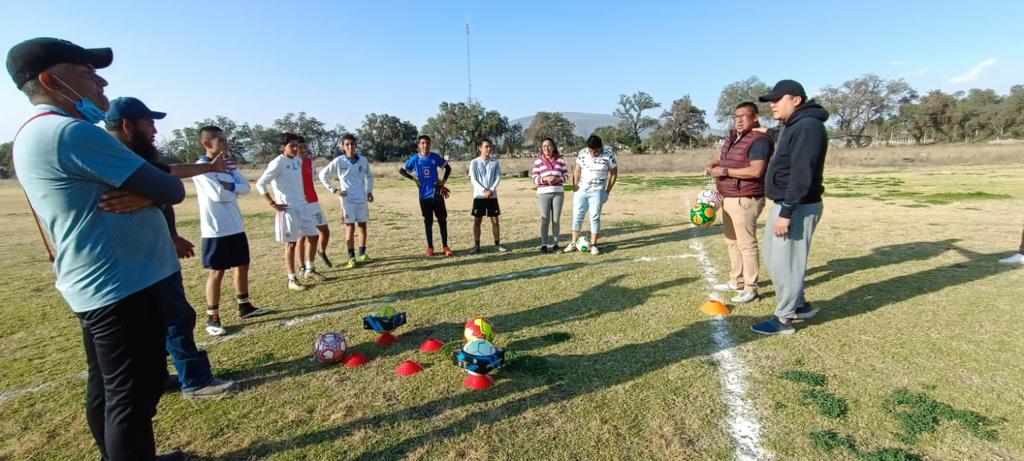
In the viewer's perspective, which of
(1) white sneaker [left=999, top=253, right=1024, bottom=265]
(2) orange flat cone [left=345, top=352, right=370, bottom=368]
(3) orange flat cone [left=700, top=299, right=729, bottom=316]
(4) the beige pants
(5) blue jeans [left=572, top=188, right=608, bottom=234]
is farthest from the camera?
(5) blue jeans [left=572, top=188, right=608, bottom=234]

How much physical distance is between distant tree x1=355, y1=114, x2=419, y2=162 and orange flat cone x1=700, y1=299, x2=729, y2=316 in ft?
284

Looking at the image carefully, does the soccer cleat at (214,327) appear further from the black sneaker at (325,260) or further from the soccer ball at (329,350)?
the black sneaker at (325,260)

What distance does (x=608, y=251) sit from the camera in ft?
26.5

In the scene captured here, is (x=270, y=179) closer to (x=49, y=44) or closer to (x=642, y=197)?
(x=49, y=44)

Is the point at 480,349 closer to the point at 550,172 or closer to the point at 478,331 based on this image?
the point at 478,331

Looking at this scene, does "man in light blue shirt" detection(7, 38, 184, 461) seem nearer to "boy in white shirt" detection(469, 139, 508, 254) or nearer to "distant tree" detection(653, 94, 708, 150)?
"boy in white shirt" detection(469, 139, 508, 254)

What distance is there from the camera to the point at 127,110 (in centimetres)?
309

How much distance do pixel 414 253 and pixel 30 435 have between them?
5630 mm

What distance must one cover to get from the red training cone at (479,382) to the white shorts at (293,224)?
12.6 ft

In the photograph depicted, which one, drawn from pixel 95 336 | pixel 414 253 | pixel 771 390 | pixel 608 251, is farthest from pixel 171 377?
pixel 608 251

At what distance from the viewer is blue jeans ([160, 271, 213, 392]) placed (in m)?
3.41

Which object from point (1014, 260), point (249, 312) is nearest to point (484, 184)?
point (249, 312)

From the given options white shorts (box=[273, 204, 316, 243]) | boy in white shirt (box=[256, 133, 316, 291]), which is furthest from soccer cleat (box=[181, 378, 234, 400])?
white shorts (box=[273, 204, 316, 243])

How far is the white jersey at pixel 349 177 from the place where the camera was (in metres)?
7.49
